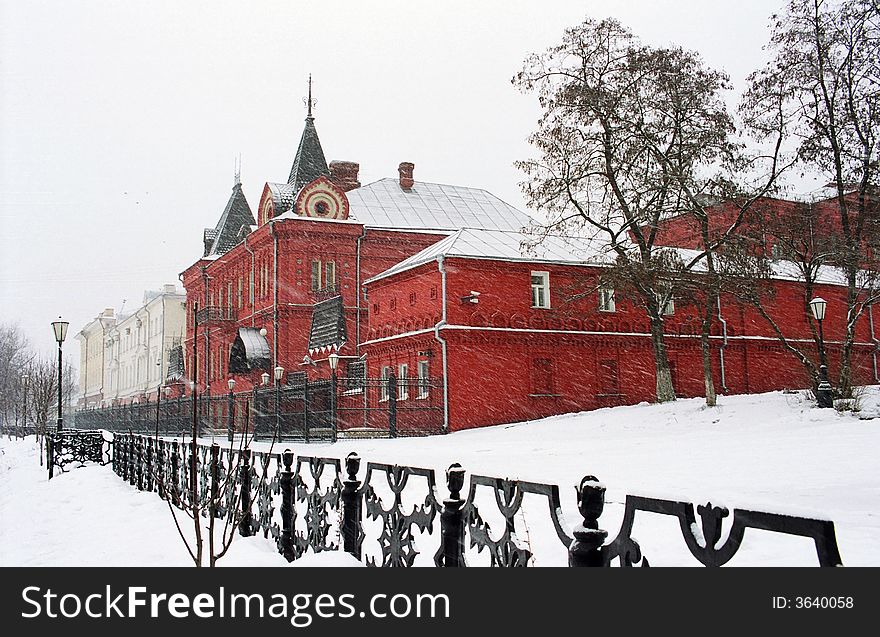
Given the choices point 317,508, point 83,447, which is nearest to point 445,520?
point 317,508

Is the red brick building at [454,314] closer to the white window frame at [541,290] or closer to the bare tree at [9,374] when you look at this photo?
the white window frame at [541,290]

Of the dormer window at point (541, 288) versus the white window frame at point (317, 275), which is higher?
the white window frame at point (317, 275)

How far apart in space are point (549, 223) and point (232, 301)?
17.4m

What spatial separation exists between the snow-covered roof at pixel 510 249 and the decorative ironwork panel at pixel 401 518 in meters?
17.5

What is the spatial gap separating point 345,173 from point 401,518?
98.7 ft

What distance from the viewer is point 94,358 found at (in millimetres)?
70312

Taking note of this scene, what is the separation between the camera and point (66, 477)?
1565 cm

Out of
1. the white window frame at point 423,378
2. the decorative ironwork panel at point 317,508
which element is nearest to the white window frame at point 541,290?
the white window frame at point 423,378

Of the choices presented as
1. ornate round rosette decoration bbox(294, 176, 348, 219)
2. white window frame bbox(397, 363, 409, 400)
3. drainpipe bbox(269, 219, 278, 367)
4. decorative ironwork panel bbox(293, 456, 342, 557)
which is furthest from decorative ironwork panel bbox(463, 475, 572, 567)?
ornate round rosette decoration bbox(294, 176, 348, 219)

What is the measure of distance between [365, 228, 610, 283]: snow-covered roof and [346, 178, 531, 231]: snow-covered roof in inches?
206

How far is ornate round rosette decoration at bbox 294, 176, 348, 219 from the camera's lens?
93.7ft

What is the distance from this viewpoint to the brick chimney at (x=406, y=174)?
33781 mm

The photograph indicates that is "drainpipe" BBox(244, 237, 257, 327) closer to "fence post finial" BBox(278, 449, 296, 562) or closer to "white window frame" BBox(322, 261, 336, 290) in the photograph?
"white window frame" BBox(322, 261, 336, 290)
